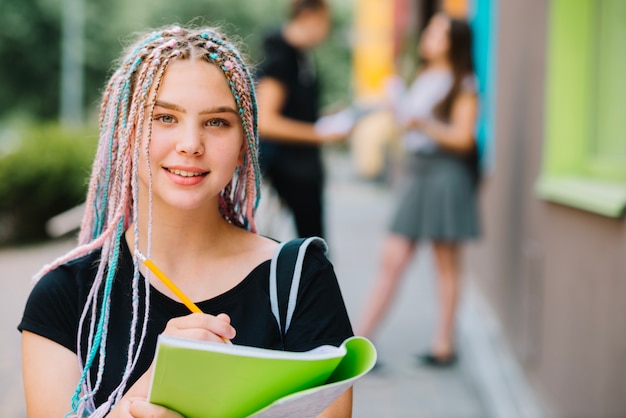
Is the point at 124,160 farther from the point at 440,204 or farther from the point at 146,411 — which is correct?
the point at 440,204

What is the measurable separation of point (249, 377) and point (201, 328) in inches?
5.9

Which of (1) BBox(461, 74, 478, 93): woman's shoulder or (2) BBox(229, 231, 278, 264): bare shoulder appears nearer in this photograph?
(2) BBox(229, 231, 278, 264): bare shoulder

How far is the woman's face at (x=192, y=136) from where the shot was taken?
1.74 metres

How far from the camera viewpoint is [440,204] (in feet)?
→ 17.4

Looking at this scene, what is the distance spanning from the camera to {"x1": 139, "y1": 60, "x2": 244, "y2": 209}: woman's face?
5.70ft

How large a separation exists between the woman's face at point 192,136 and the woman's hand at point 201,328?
0.33m

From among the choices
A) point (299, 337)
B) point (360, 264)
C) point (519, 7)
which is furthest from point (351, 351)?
point (360, 264)

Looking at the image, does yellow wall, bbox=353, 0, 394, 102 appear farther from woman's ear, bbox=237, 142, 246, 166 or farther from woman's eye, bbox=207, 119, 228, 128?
woman's eye, bbox=207, 119, 228, 128

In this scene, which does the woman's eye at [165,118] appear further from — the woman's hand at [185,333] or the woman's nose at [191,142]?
the woman's hand at [185,333]

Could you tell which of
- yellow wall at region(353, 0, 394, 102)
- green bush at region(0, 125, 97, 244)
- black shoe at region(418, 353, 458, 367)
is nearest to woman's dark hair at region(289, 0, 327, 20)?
black shoe at region(418, 353, 458, 367)

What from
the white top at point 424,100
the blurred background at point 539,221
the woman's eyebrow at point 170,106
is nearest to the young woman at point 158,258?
the woman's eyebrow at point 170,106

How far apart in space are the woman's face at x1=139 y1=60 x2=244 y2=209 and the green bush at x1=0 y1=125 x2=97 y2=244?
894cm

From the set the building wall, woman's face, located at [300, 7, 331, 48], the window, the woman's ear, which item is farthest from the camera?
woman's face, located at [300, 7, 331, 48]

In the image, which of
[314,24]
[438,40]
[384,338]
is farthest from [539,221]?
[384,338]
